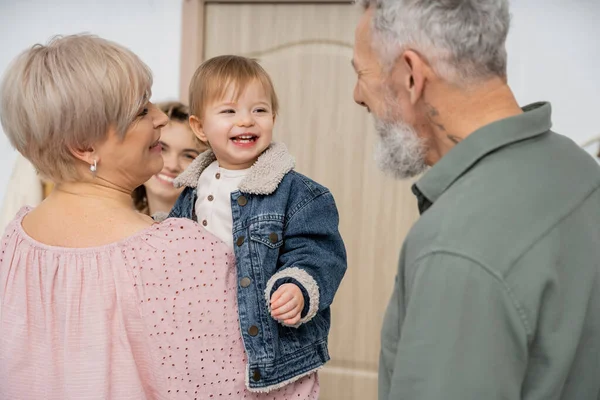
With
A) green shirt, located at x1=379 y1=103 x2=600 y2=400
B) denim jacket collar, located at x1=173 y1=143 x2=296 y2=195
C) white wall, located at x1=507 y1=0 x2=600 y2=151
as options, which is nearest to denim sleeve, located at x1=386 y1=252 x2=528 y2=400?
green shirt, located at x1=379 y1=103 x2=600 y2=400

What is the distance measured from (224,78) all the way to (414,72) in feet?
2.02

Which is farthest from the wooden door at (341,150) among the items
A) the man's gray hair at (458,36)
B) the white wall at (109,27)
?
the man's gray hair at (458,36)

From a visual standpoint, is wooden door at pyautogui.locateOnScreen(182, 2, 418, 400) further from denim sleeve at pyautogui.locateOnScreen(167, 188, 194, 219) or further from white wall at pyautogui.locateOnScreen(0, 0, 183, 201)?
denim sleeve at pyautogui.locateOnScreen(167, 188, 194, 219)

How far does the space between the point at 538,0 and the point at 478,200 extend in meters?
2.32

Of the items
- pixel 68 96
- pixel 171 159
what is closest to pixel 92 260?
pixel 68 96

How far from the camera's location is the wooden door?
325 centimetres

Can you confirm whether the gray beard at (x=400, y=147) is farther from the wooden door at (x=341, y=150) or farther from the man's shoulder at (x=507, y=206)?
the wooden door at (x=341, y=150)

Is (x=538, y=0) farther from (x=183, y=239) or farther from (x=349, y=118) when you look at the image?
(x=183, y=239)

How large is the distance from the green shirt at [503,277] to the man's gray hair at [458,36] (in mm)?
108

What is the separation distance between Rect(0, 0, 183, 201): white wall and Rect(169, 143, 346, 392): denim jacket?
1930 millimetres

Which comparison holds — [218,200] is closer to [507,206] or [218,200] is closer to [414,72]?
[414,72]

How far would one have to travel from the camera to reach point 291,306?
4.76ft

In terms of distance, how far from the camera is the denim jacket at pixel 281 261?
1.47m

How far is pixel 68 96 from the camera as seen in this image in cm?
131
